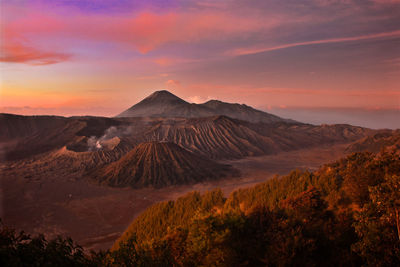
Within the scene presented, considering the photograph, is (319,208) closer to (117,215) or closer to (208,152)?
(117,215)

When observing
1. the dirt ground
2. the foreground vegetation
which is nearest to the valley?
the dirt ground

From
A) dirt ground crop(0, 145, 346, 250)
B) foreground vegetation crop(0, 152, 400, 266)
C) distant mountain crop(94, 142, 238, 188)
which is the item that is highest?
foreground vegetation crop(0, 152, 400, 266)

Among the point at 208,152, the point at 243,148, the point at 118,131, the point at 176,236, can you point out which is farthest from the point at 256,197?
the point at 118,131

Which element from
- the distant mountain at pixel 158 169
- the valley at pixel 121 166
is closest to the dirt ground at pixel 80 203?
the valley at pixel 121 166

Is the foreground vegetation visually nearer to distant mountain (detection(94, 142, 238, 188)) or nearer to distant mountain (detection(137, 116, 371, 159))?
distant mountain (detection(94, 142, 238, 188))

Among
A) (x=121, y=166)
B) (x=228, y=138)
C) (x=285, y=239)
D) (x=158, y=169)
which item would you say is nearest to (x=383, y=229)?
(x=285, y=239)

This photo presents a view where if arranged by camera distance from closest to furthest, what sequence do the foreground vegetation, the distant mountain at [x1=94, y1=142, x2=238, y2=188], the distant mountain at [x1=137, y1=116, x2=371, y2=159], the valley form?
the foreground vegetation, the valley, the distant mountain at [x1=94, y1=142, x2=238, y2=188], the distant mountain at [x1=137, y1=116, x2=371, y2=159]

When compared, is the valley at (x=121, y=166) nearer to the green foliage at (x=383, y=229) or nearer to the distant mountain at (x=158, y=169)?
the distant mountain at (x=158, y=169)
